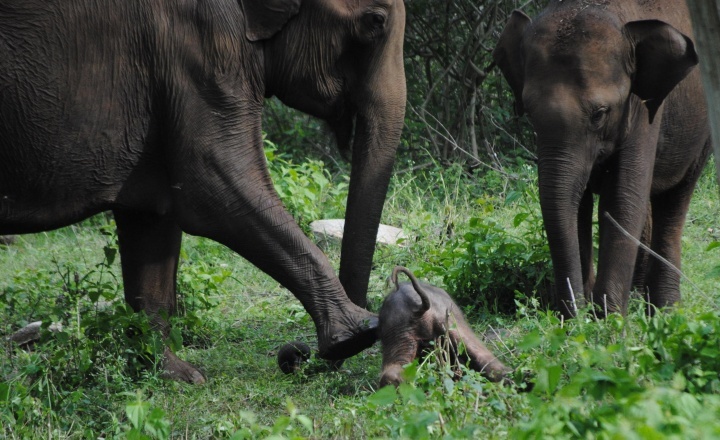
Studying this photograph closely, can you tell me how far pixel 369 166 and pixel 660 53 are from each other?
1688mm

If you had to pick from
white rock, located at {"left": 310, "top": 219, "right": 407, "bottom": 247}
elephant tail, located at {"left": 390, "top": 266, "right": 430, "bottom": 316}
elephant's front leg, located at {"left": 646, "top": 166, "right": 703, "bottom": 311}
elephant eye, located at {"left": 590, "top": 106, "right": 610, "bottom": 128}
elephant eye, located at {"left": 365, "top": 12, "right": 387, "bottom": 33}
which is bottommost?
white rock, located at {"left": 310, "top": 219, "right": 407, "bottom": 247}

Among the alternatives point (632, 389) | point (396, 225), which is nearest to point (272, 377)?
point (632, 389)

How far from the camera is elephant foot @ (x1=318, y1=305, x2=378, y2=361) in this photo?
210 inches

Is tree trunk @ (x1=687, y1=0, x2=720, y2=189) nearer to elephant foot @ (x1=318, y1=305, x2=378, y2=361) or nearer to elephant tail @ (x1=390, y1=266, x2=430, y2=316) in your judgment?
elephant tail @ (x1=390, y1=266, x2=430, y2=316)

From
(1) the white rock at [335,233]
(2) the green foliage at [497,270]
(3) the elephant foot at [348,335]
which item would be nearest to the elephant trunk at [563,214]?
(2) the green foliage at [497,270]

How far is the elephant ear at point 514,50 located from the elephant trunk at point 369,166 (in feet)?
3.32

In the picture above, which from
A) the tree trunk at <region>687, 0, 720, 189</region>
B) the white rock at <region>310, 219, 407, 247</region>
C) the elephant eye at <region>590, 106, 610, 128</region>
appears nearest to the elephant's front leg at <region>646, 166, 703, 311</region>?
the elephant eye at <region>590, 106, 610, 128</region>

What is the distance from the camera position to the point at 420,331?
4.95 m

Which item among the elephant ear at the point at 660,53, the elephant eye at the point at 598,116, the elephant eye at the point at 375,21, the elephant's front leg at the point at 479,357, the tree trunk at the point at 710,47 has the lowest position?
the elephant's front leg at the point at 479,357

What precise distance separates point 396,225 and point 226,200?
4224 mm

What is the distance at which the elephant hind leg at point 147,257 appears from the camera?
601 centimetres

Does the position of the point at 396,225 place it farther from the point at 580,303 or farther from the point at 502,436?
the point at 502,436

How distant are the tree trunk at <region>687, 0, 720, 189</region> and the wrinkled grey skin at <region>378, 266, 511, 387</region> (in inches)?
57.1

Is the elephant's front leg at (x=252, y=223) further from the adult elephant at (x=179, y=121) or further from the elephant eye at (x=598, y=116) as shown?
the elephant eye at (x=598, y=116)
